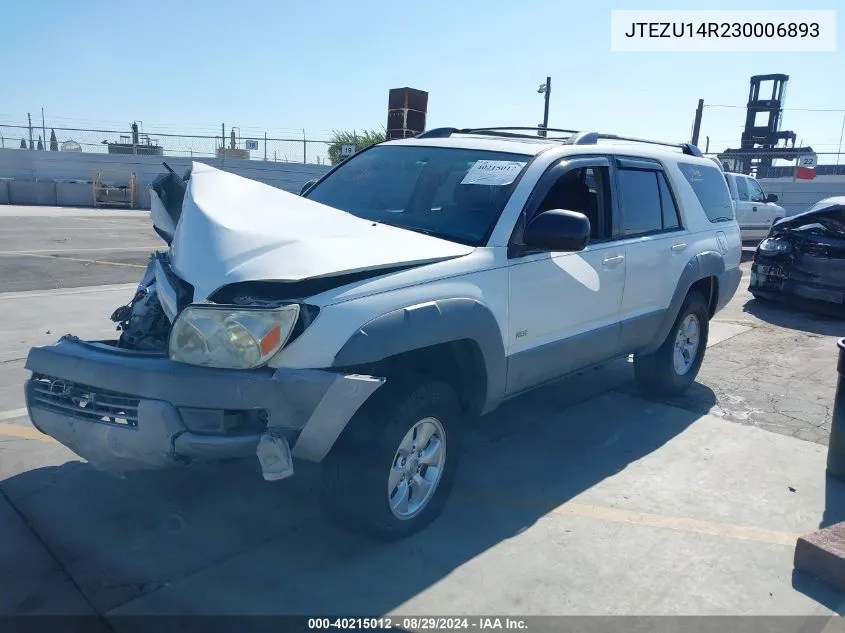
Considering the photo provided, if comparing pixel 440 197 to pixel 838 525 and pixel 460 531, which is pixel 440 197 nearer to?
pixel 460 531

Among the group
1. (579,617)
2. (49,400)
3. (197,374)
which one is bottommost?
(579,617)

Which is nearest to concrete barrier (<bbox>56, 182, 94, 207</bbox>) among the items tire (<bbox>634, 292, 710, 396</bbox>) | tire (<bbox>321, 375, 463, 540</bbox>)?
tire (<bbox>634, 292, 710, 396</bbox>)

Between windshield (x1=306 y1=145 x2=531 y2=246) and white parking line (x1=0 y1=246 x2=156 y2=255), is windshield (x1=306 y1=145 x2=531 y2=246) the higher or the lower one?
the higher one

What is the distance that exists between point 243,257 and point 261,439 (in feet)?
2.54

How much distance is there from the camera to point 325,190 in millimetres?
4832

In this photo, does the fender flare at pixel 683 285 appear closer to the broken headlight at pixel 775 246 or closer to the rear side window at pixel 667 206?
the rear side window at pixel 667 206

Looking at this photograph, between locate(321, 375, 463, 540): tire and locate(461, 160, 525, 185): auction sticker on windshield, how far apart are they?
1296 mm

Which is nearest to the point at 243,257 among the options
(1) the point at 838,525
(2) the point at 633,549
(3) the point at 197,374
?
(3) the point at 197,374

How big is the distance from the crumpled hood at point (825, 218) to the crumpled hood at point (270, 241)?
7.50 m

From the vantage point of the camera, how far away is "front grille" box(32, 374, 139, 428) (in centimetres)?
300

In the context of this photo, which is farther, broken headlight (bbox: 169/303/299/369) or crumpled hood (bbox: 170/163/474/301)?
crumpled hood (bbox: 170/163/474/301)

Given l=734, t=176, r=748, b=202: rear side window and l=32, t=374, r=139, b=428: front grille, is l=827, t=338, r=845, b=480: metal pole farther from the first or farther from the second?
l=734, t=176, r=748, b=202: rear side window

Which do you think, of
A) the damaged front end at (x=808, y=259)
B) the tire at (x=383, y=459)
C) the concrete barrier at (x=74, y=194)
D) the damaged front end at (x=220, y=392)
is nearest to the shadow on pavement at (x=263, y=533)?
the tire at (x=383, y=459)

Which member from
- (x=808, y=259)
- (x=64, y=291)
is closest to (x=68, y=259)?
(x=64, y=291)
